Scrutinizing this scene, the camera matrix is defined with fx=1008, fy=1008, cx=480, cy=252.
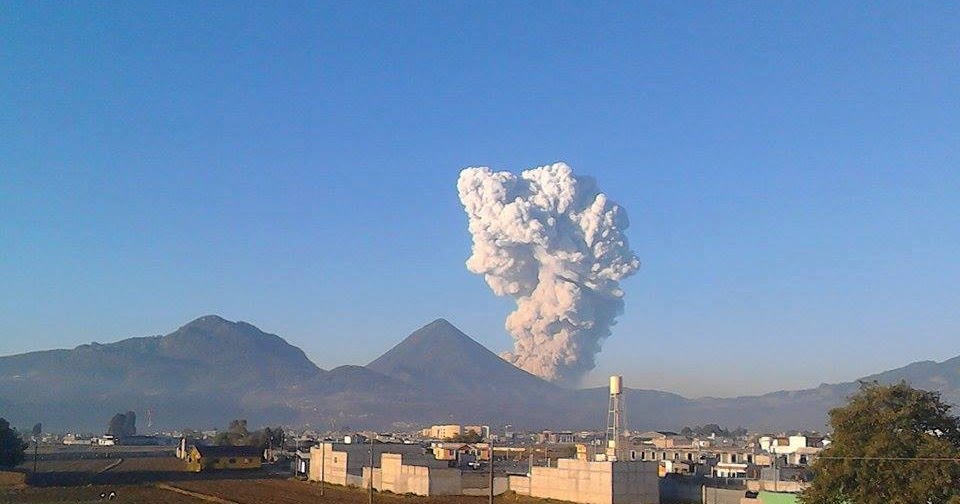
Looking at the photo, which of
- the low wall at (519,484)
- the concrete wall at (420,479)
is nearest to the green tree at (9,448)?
the concrete wall at (420,479)

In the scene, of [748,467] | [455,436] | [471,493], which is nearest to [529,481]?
[471,493]

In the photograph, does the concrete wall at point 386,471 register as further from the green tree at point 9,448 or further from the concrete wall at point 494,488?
the green tree at point 9,448

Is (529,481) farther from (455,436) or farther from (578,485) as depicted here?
Answer: (455,436)

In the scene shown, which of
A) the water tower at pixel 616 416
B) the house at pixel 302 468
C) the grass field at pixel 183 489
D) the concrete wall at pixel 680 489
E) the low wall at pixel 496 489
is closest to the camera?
the concrete wall at pixel 680 489

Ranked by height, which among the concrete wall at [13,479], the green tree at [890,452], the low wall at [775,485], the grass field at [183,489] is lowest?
the grass field at [183,489]

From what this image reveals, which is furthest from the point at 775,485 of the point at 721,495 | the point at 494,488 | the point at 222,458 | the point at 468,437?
the point at 468,437

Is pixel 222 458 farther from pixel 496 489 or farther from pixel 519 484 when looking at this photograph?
pixel 519 484

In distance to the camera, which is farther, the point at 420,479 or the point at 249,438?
the point at 249,438
